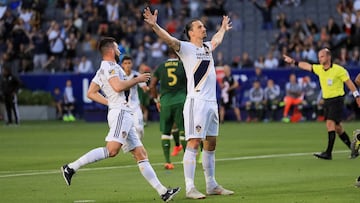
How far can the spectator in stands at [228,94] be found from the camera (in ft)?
126

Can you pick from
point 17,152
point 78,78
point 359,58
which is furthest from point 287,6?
point 17,152

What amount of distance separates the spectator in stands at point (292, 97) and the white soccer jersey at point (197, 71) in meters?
24.0

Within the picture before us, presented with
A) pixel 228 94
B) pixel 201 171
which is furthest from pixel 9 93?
pixel 201 171

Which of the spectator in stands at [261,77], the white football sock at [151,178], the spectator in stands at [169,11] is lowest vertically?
the spectator in stands at [261,77]

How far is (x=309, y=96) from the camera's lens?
125 ft

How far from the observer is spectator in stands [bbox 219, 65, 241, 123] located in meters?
38.5

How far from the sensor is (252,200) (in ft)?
43.7

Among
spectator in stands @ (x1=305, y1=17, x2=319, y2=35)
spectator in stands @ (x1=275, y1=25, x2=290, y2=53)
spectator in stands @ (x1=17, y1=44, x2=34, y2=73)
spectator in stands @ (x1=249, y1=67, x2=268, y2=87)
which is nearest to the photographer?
spectator in stands @ (x1=249, y1=67, x2=268, y2=87)

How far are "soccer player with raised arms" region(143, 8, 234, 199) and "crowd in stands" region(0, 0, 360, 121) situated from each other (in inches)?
1000

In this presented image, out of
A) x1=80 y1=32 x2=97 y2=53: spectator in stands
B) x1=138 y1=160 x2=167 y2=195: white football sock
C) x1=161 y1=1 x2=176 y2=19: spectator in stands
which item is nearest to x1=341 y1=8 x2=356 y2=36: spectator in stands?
x1=161 y1=1 x2=176 y2=19: spectator in stands

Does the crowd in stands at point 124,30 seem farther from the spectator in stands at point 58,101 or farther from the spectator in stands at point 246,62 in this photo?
the spectator in stands at point 58,101

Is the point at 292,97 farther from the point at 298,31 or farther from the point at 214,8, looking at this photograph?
the point at 214,8

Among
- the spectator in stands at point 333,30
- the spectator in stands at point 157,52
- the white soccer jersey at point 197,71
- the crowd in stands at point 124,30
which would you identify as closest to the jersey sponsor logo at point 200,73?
the white soccer jersey at point 197,71

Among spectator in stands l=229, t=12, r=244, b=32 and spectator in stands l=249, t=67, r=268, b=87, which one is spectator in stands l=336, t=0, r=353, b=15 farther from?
spectator in stands l=249, t=67, r=268, b=87
